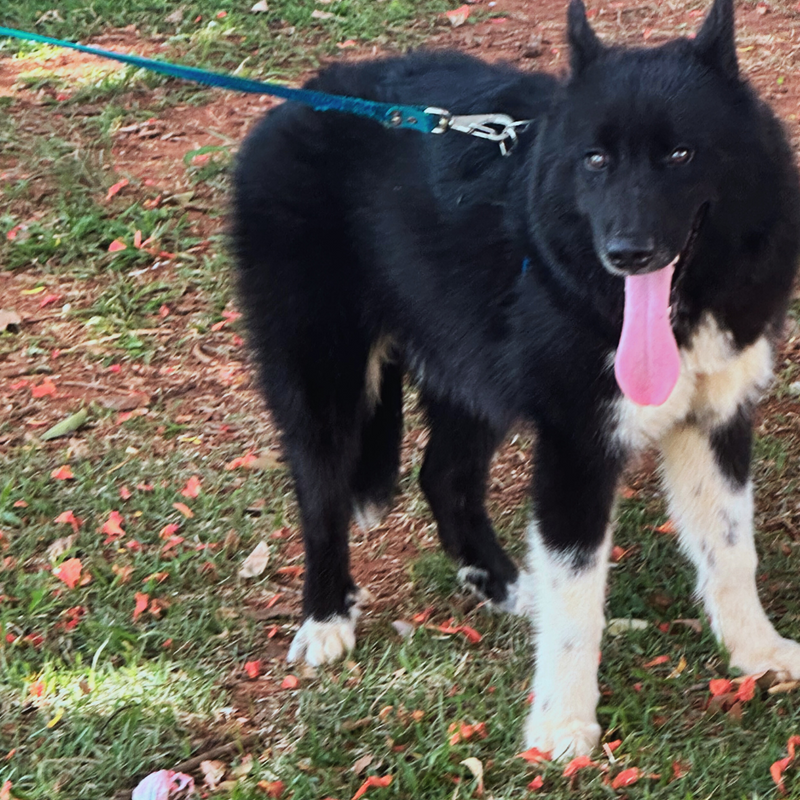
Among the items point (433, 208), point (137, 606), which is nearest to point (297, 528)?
point (137, 606)

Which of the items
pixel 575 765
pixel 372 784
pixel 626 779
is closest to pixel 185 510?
pixel 372 784

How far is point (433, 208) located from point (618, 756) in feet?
4.97

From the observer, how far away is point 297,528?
3.99 meters

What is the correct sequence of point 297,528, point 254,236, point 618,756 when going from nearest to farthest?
point 618,756, point 254,236, point 297,528

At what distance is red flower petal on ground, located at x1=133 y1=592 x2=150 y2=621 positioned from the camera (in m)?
3.58

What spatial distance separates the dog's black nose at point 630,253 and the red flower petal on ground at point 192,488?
2.18 metres

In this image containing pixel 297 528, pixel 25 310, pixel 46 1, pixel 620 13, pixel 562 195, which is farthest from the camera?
pixel 46 1

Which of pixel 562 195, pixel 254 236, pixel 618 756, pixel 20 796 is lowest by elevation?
pixel 20 796

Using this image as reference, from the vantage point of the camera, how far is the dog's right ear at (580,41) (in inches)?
104

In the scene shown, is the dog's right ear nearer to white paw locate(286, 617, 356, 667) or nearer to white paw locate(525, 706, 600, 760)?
white paw locate(525, 706, 600, 760)

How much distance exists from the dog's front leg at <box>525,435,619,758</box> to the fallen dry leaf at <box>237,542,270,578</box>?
3.76 feet

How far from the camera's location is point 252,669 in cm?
335

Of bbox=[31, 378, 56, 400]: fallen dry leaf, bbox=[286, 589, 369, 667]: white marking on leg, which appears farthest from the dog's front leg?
bbox=[31, 378, 56, 400]: fallen dry leaf

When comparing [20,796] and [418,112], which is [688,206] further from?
[20,796]
